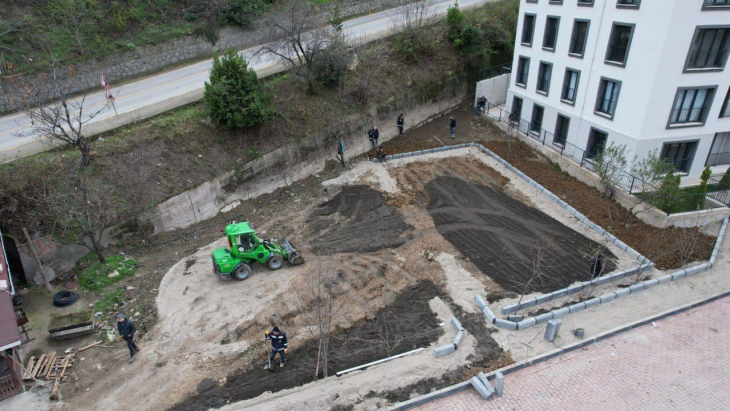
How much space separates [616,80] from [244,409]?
2106cm

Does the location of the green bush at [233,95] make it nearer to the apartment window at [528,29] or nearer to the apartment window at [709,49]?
the apartment window at [528,29]

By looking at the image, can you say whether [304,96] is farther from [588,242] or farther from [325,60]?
[588,242]

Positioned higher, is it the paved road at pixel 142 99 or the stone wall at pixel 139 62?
the stone wall at pixel 139 62

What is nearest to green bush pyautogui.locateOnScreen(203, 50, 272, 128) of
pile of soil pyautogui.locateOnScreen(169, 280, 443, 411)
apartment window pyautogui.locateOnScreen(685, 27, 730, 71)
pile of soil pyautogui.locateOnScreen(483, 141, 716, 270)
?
pile of soil pyautogui.locateOnScreen(169, 280, 443, 411)

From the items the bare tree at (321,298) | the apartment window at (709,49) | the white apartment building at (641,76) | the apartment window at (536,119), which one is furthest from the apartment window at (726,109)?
the bare tree at (321,298)

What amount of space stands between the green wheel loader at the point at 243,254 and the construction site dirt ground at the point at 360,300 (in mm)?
419

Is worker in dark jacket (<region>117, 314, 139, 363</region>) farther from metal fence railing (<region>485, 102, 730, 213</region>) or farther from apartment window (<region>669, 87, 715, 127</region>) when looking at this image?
apartment window (<region>669, 87, 715, 127</region>)

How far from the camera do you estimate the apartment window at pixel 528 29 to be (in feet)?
82.8

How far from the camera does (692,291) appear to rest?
14.8m

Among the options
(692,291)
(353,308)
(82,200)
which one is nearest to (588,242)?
(692,291)

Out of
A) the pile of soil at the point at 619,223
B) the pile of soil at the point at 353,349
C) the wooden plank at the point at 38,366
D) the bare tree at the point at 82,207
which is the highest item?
the bare tree at the point at 82,207

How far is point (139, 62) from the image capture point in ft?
81.8

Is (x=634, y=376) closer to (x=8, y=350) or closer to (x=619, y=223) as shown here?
(x=619, y=223)

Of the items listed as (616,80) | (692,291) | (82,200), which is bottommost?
(692,291)
